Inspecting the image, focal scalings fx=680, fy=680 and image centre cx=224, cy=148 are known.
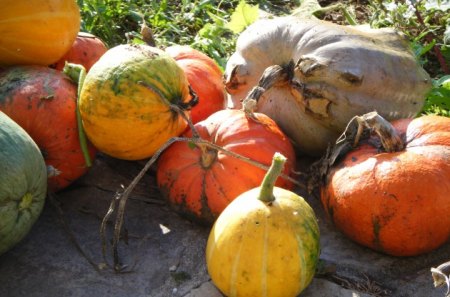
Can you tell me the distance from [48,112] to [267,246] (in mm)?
1196

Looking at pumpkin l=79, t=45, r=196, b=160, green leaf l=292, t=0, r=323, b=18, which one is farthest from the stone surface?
green leaf l=292, t=0, r=323, b=18

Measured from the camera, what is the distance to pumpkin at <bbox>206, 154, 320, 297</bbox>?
2.35 m

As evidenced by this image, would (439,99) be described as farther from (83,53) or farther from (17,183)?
(17,183)

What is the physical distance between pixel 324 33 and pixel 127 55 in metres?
0.99

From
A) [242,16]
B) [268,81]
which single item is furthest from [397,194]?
[242,16]

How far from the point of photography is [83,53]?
11.4 feet

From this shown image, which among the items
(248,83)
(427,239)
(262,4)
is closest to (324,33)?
(248,83)

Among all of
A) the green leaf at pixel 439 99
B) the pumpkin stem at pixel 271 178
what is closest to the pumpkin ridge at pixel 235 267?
the pumpkin stem at pixel 271 178

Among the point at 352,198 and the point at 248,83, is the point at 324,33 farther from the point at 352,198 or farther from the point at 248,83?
the point at 352,198

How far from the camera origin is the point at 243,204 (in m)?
2.45

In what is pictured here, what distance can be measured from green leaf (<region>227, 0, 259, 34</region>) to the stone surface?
157cm

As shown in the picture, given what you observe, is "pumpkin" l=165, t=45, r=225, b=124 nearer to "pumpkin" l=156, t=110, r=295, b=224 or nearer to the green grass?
"pumpkin" l=156, t=110, r=295, b=224

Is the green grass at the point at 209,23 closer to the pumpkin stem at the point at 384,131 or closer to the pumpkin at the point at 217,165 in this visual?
the pumpkin at the point at 217,165

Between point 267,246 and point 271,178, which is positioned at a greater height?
point 271,178
